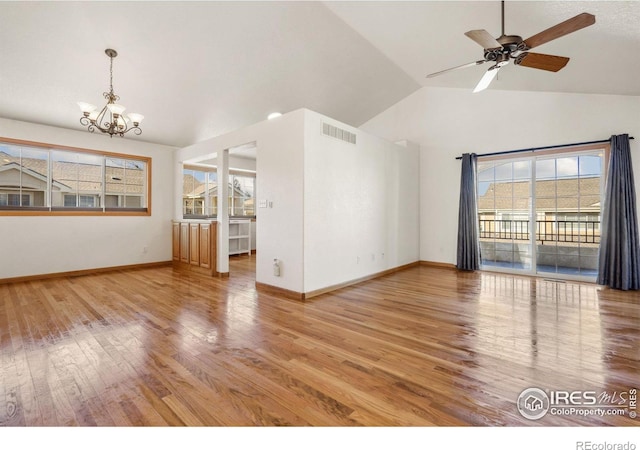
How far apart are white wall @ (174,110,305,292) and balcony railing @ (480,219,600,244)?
14.8 feet

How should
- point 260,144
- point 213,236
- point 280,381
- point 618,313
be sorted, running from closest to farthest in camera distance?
point 280,381 < point 618,313 < point 260,144 < point 213,236

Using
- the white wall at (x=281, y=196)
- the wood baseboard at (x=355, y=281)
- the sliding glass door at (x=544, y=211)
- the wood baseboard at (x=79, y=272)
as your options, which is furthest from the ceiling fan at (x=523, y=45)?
the wood baseboard at (x=79, y=272)

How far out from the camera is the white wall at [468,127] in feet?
16.0

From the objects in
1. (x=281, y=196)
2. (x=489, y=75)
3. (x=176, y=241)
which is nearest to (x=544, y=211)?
(x=489, y=75)

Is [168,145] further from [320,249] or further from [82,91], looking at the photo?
[320,249]

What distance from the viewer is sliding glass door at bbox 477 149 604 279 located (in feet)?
17.0

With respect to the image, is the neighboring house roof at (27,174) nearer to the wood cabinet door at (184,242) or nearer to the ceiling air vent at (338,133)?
the wood cabinet door at (184,242)

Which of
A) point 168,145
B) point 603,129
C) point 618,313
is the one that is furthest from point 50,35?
point 603,129

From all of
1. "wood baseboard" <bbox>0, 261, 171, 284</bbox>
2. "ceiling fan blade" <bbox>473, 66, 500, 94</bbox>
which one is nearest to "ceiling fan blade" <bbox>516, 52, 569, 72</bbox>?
"ceiling fan blade" <bbox>473, 66, 500, 94</bbox>

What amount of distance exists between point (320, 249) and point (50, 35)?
4276 millimetres

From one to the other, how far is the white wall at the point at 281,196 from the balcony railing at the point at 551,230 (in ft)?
14.8

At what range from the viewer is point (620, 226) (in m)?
4.57

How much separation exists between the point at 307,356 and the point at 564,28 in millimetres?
3428
